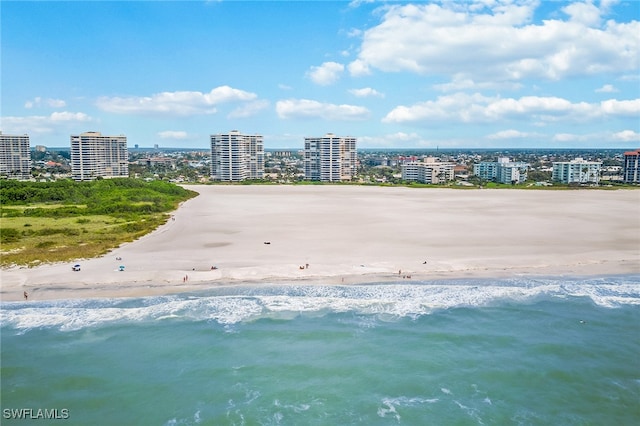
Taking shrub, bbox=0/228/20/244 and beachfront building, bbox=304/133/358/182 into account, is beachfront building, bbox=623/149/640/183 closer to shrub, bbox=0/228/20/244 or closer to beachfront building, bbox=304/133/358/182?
beachfront building, bbox=304/133/358/182

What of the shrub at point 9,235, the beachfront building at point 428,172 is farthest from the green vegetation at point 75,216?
the beachfront building at point 428,172

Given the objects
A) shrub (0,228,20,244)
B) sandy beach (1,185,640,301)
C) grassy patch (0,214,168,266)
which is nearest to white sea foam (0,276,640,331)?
sandy beach (1,185,640,301)

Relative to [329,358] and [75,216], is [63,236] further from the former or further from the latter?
[329,358]

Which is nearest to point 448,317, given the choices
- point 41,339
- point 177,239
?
point 41,339

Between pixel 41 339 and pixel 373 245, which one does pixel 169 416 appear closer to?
pixel 41 339

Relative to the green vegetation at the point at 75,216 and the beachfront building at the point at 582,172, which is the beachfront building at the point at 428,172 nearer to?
the beachfront building at the point at 582,172

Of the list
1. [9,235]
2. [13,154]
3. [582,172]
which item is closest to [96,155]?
[13,154]
